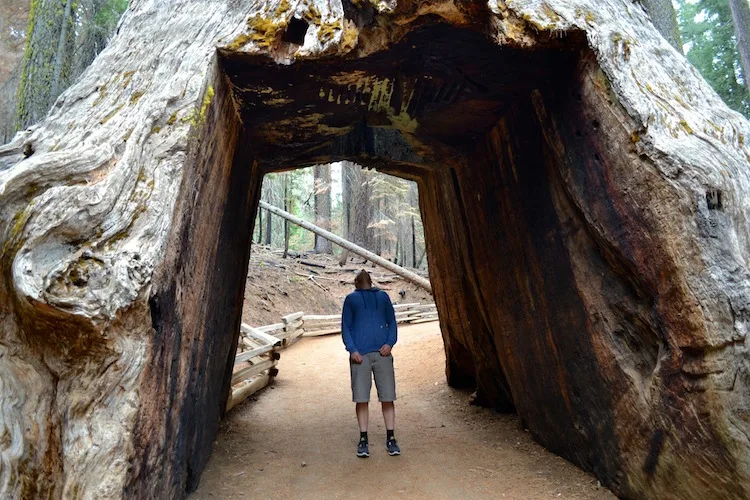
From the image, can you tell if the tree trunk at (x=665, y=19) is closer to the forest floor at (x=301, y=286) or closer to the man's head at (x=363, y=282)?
the man's head at (x=363, y=282)

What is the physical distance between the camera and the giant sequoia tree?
103 inches

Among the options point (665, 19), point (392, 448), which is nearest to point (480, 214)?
point (392, 448)

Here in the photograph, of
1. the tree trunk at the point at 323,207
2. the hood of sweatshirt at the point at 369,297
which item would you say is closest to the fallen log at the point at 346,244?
the tree trunk at the point at 323,207

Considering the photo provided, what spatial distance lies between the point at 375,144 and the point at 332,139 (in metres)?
0.59

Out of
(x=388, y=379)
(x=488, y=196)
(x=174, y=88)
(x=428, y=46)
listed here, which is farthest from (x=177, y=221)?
(x=488, y=196)

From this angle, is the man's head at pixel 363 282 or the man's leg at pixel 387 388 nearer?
the man's leg at pixel 387 388

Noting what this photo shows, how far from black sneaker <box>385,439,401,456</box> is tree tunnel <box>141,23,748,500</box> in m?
1.59

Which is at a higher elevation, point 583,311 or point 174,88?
point 174,88

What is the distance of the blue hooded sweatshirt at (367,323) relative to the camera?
220 inches

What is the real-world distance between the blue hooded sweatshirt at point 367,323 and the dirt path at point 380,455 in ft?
4.12

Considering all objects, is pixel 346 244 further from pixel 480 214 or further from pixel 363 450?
pixel 363 450

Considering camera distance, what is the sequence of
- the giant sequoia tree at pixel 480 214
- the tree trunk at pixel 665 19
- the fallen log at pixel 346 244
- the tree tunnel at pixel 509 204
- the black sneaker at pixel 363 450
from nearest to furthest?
the giant sequoia tree at pixel 480 214, the tree tunnel at pixel 509 204, the black sneaker at pixel 363 450, the tree trunk at pixel 665 19, the fallen log at pixel 346 244

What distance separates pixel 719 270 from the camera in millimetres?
3143

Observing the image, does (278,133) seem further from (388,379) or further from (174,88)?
(388,379)
